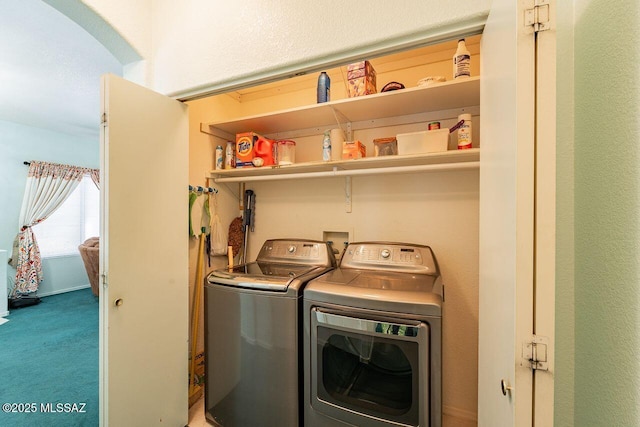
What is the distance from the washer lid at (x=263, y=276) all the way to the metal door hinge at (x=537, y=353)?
1.06m

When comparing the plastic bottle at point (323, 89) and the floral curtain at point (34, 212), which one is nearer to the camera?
the plastic bottle at point (323, 89)

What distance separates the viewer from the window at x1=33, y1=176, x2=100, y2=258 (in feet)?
14.1

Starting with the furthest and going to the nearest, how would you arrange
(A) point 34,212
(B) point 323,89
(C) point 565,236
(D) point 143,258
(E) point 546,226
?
(A) point 34,212, (B) point 323,89, (D) point 143,258, (C) point 565,236, (E) point 546,226

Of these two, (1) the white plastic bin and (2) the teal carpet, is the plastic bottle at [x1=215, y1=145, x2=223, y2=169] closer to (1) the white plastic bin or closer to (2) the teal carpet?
(1) the white plastic bin

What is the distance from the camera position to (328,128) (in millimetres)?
2092

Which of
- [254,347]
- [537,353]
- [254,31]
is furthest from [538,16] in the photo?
[254,347]

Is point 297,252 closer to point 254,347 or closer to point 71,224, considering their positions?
point 254,347

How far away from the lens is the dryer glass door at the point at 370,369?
1152mm

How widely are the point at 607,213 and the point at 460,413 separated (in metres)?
1.76

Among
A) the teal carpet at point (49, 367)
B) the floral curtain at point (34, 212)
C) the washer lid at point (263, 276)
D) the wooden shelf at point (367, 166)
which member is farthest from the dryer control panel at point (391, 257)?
the floral curtain at point (34, 212)

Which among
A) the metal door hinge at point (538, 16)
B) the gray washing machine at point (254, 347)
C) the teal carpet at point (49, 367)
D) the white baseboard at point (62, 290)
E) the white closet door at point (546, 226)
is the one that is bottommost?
the teal carpet at point (49, 367)

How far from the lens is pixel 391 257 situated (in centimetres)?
168

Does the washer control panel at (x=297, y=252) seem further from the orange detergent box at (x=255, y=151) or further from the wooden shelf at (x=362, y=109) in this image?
the wooden shelf at (x=362, y=109)

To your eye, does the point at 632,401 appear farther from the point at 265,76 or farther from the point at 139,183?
the point at 139,183
